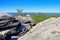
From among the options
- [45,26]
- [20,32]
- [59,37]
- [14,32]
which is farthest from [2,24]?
[59,37]

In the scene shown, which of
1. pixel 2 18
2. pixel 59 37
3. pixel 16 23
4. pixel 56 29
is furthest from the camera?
pixel 16 23

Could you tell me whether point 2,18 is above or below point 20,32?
above

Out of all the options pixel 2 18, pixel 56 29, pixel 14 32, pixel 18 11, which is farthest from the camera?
pixel 18 11

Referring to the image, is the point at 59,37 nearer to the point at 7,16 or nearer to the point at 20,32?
the point at 7,16

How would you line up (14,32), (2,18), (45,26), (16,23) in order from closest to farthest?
(45,26) < (2,18) < (14,32) < (16,23)

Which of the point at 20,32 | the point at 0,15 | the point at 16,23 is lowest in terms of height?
the point at 20,32

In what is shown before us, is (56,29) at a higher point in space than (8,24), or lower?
higher

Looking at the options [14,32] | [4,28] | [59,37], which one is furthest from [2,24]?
[59,37]

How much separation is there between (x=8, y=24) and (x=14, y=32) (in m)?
0.90

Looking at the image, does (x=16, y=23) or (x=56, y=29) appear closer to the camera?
(x=56, y=29)

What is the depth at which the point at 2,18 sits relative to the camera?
37.7ft

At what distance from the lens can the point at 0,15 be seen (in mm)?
11516

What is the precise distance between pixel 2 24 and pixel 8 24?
2.10 ft

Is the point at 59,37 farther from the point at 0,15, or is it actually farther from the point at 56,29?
the point at 0,15
